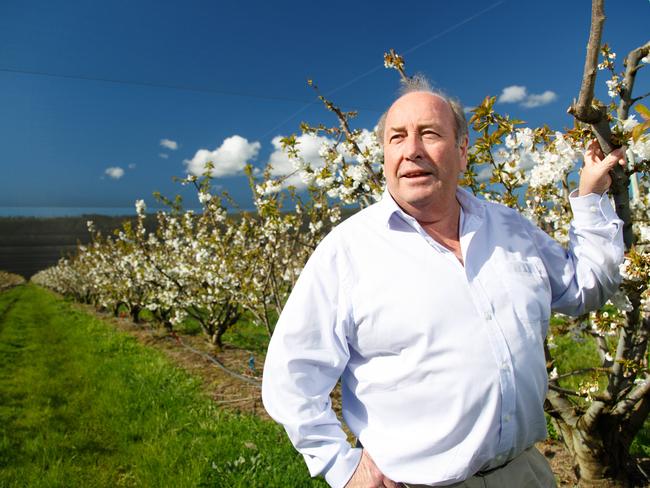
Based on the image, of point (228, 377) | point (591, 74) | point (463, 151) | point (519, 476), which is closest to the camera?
point (591, 74)

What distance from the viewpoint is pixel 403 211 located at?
161 centimetres

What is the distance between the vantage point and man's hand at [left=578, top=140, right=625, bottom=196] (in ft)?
5.04

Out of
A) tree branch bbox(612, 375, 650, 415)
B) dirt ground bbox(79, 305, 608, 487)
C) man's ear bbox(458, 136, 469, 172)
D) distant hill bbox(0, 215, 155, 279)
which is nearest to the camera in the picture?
man's ear bbox(458, 136, 469, 172)

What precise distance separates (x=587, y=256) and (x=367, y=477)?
1028mm

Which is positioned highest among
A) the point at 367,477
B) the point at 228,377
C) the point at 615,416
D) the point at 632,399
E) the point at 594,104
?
the point at 594,104

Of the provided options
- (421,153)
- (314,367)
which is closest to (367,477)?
(314,367)

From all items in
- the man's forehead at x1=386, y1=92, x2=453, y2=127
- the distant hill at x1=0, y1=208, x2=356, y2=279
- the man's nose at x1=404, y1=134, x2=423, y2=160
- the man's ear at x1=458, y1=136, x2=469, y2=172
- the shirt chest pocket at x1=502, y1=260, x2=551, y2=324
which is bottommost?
the distant hill at x1=0, y1=208, x2=356, y2=279

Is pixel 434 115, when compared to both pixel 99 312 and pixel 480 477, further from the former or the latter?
pixel 99 312

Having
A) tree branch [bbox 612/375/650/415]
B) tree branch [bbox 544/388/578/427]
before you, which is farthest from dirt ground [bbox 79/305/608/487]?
tree branch [bbox 612/375/650/415]

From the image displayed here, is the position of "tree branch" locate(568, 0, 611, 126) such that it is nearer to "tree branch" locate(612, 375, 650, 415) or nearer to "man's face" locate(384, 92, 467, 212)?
"man's face" locate(384, 92, 467, 212)

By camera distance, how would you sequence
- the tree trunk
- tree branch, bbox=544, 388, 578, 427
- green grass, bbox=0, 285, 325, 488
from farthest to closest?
green grass, bbox=0, 285, 325, 488 < tree branch, bbox=544, 388, 578, 427 < the tree trunk

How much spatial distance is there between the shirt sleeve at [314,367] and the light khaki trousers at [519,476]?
27 centimetres

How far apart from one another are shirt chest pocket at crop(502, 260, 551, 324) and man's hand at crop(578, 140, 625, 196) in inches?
12.5

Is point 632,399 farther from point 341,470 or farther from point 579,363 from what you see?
point 579,363
